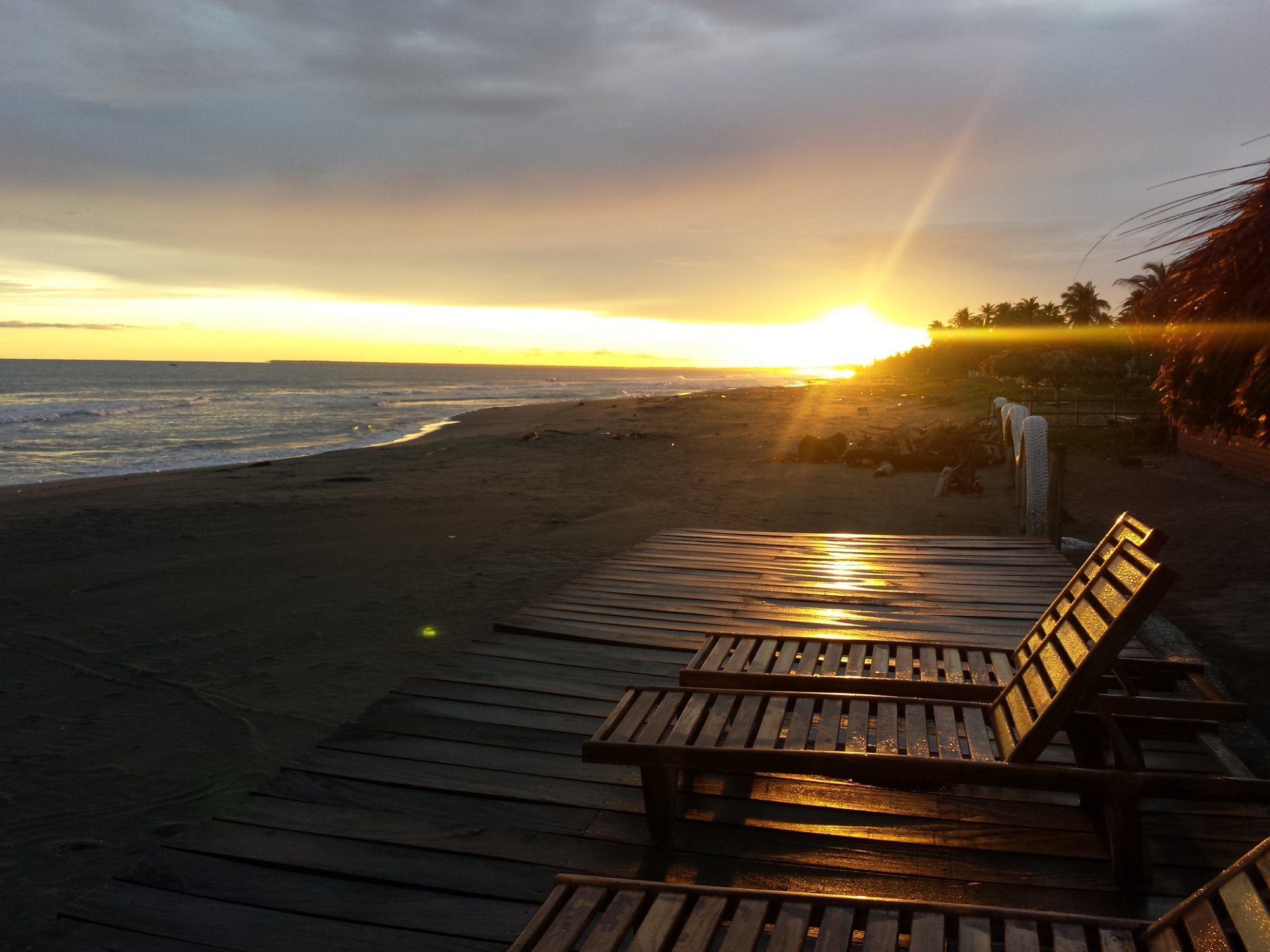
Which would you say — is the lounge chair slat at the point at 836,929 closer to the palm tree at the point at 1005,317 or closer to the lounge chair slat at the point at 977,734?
the lounge chair slat at the point at 977,734

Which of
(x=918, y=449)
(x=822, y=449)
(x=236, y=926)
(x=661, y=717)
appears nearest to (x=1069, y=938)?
(x=661, y=717)

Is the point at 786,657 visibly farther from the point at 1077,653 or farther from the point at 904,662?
the point at 1077,653

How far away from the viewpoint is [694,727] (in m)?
3.19

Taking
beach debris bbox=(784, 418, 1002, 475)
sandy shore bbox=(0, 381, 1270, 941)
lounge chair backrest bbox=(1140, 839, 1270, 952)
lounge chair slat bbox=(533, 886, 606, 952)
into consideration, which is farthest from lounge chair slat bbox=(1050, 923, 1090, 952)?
beach debris bbox=(784, 418, 1002, 475)

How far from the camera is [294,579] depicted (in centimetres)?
906

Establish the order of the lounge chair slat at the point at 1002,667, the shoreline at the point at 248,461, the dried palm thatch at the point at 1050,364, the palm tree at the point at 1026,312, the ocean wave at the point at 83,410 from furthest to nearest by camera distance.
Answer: the palm tree at the point at 1026,312, the ocean wave at the point at 83,410, the dried palm thatch at the point at 1050,364, the shoreline at the point at 248,461, the lounge chair slat at the point at 1002,667

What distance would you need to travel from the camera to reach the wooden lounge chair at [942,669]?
10.7ft

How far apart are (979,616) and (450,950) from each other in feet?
13.4

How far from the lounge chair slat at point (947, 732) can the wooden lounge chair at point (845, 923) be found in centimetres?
73

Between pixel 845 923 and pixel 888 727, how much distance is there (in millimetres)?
1143

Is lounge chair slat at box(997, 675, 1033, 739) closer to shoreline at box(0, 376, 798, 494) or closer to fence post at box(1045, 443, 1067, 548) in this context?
fence post at box(1045, 443, 1067, 548)

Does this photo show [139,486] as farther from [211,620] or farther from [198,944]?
[198,944]

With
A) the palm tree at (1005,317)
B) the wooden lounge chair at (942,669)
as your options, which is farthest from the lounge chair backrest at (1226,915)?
the palm tree at (1005,317)

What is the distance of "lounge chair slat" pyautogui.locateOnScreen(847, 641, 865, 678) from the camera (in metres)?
3.92
